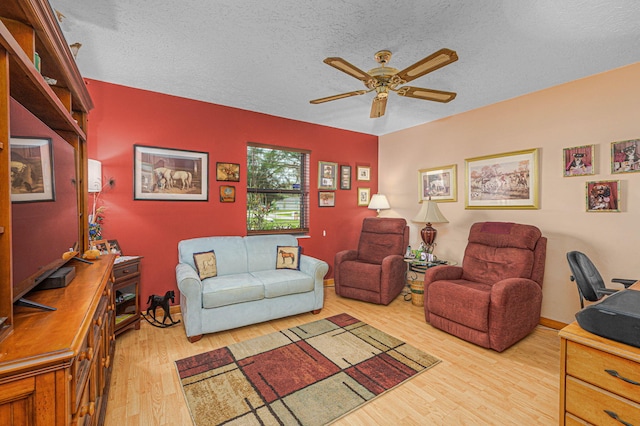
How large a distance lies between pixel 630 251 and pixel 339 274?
3013 millimetres

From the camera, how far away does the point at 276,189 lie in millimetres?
4312

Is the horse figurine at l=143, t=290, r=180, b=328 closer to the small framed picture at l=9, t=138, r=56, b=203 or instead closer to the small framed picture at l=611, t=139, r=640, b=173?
the small framed picture at l=9, t=138, r=56, b=203

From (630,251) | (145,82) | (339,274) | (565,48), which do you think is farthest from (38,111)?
(630,251)

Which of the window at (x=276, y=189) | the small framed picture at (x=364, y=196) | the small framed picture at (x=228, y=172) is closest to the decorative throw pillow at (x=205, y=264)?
the window at (x=276, y=189)

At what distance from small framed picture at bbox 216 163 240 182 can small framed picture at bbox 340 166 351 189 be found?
1.77 metres

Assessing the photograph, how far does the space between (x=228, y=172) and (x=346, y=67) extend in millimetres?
2326

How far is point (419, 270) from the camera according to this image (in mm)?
3812

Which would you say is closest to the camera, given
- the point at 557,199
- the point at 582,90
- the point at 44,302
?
the point at 44,302

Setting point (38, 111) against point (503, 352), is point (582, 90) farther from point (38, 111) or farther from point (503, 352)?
point (38, 111)

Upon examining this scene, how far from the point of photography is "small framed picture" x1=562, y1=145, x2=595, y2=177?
289 centimetres

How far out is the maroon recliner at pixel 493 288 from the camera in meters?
2.57

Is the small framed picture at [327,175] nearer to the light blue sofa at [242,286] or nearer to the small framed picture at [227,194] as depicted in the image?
the light blue sofa at [242,286]

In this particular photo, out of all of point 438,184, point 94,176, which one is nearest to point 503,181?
point 438,184

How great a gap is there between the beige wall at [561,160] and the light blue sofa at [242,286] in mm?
2214
